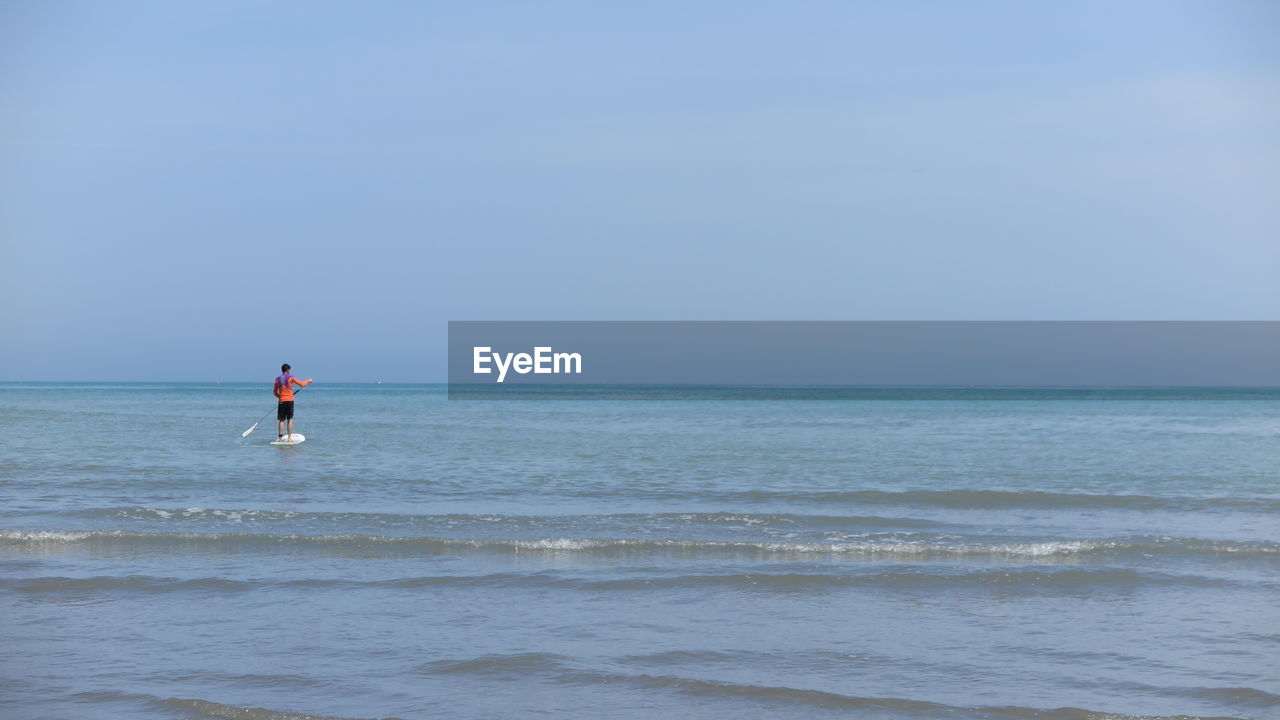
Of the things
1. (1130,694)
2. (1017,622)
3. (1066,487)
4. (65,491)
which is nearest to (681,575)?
(1017,622)

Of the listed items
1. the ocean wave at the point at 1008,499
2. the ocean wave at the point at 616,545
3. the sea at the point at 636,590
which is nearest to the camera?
the sea at the point at 636,590

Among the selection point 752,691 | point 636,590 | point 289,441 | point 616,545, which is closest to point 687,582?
point 636,590

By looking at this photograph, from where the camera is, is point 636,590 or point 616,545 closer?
point 636,590

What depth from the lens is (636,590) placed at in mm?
9508

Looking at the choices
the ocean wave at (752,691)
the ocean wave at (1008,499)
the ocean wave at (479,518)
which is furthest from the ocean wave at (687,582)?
the ocean wave at (1008,499)

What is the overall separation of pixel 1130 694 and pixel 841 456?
1540cm

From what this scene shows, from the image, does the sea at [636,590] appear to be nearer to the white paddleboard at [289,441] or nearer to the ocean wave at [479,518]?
the ocean wave at [479,518]

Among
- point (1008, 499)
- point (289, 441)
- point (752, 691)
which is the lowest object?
point (752, 691)

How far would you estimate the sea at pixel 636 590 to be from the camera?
662cm

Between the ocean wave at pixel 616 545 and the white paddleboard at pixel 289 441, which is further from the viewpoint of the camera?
the white paddleboard at pixel 289 441

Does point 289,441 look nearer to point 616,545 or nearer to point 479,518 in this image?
point 479,518

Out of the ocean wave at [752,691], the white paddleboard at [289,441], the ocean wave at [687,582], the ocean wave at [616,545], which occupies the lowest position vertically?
the ocean wave at [752,691]

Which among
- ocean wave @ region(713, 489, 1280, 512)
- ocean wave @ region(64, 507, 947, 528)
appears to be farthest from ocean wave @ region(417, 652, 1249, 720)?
ocean wave @ region(713, 489, 1280, 512)

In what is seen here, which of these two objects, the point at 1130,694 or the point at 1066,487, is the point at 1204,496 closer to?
the point at 1066,487
